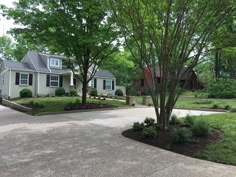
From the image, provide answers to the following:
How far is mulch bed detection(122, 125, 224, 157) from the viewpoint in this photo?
5798 mm

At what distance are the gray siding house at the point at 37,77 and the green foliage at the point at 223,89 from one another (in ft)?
44.7

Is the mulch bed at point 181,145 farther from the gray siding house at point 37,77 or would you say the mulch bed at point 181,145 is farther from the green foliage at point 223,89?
the green foliage at point 223,89

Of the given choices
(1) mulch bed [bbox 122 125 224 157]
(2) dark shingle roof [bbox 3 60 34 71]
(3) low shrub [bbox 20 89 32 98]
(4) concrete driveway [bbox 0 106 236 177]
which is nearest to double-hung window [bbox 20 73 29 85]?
(2) dark shingle roof [bbox 3 60 34 71]

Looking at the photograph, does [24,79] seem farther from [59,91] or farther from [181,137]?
[181,137]

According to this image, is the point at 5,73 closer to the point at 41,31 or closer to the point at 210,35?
the point at 41,31

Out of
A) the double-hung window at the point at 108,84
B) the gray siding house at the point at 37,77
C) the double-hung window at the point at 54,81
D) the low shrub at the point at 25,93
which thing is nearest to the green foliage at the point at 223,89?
the double-hung window at the point at 108,84

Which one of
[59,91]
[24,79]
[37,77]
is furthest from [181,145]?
[24,79]

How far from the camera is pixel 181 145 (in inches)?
239

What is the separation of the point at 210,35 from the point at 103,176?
18.8 feet

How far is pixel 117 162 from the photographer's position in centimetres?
483

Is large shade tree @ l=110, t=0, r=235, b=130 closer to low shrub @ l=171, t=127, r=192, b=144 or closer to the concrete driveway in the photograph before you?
low shrub @ l=171, t=127, r=192, b=144

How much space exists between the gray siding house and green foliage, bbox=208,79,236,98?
13612 mm

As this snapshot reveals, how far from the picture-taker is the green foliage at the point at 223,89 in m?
26.5

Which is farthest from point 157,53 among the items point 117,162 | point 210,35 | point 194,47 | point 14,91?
point 14,91
